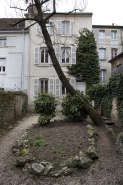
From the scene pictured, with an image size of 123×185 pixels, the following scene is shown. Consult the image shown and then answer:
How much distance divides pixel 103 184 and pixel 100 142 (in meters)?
1.96

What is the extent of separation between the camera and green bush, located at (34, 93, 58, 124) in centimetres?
653

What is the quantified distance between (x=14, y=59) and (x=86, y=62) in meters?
6.78

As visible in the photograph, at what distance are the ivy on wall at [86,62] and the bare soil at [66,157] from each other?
879cm

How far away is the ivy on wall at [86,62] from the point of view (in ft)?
46.1

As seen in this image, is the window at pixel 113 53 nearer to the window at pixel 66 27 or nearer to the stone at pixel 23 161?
the window at pixel 66 27

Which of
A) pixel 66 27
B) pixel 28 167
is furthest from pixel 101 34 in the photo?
pixel 28 167

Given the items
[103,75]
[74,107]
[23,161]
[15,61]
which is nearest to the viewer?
[23,161]

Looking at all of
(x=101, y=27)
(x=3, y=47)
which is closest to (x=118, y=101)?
(x=3, y=47)

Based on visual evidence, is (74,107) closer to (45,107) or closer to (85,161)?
(45,107)

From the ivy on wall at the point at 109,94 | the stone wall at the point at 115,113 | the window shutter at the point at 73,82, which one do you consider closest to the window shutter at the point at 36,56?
the window shutter at the point at 73,82

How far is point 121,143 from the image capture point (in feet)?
14.8

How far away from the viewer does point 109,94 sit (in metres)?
7.99

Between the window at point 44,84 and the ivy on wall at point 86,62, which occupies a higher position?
the ivy on wall at point 86,62

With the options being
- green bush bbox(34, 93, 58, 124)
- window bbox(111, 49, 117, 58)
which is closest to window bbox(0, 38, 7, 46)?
green bush bbox(34, 93, 58, 124)
